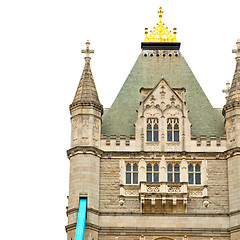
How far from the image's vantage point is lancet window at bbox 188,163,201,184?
47938 millimetres

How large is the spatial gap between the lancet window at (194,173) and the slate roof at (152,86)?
7.42 feet

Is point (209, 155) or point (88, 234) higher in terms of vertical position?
point (209, 155)

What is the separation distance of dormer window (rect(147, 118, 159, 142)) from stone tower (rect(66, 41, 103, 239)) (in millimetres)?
2797

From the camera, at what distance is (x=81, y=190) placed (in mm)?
46938

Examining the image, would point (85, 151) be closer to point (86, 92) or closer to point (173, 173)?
Result: point (86, 92)

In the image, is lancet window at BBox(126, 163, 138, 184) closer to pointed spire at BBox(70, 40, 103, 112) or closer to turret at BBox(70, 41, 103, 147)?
turret at BBox(70, 41, 103, 147)

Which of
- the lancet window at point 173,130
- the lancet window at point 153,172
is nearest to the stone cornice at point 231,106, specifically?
the lancet window at point 173,130

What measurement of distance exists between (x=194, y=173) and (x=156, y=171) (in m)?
2.09

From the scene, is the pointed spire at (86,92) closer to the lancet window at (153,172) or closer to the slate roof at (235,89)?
the lancet window at (153,172)

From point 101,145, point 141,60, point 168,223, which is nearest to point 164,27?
point 141,60

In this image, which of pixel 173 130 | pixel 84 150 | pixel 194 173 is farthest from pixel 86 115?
pixel 194 173

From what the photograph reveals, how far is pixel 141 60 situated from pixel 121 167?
9107 mm

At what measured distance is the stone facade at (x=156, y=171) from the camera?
46.4m

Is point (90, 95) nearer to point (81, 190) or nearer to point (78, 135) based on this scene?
point (78, 135)
